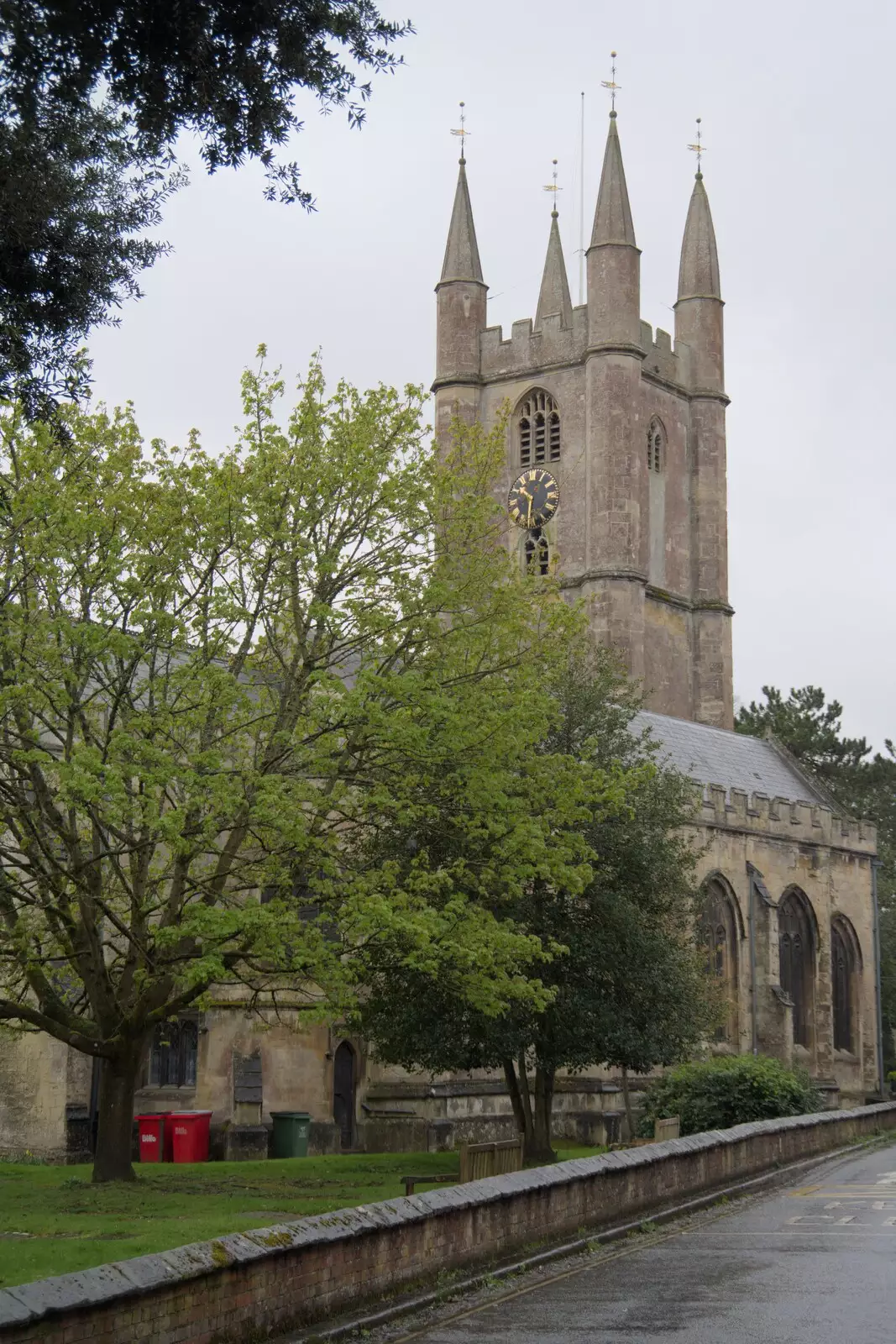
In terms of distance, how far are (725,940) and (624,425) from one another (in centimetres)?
2170

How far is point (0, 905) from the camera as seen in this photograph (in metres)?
19.8

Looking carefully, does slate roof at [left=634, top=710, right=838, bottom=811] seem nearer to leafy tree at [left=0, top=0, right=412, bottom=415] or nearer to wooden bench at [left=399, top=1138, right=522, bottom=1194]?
wooden bench at [left=399, top=1138, right=522, bottom=1194]

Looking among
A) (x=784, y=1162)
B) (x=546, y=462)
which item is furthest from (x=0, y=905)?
(x=546, y=462)

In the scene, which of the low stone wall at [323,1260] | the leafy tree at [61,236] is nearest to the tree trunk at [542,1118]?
the low stone wall at [323,1260]

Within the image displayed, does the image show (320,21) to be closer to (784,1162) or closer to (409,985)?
(409,985)

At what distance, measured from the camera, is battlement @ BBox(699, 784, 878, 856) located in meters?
47.7

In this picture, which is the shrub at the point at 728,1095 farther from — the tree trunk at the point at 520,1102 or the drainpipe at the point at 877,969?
the drainpipe at the point at 877,969

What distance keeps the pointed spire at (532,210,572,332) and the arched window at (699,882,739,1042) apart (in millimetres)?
30622

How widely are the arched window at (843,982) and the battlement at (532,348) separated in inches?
938

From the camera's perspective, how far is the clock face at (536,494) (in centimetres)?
6322

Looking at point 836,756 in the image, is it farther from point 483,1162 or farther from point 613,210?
point 483,1162

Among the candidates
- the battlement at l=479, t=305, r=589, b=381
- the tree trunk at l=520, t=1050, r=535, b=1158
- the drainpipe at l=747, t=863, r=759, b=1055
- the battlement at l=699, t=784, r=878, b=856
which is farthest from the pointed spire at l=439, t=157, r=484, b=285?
the tree trunk at l=520, t=1050, r=535, b=1158

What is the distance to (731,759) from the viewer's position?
5544 centimetres

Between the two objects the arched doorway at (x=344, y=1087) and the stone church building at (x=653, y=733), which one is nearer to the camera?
the stone church building at (x=653, y=733)
